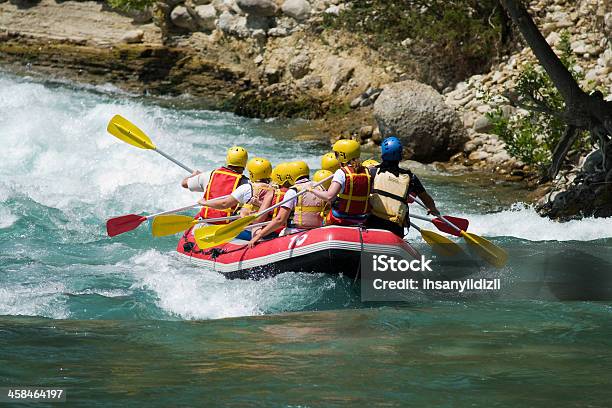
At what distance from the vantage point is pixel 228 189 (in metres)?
8.61

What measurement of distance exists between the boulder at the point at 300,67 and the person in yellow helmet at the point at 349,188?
11.0 meters

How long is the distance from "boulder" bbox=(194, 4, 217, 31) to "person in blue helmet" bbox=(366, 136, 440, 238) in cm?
1351

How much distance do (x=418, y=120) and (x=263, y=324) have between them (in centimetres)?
740

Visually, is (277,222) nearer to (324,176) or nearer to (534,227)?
(324,176)

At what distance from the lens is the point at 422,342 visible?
636cm

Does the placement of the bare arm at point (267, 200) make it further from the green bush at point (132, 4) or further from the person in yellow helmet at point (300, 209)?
the green bush at point (132, 4)

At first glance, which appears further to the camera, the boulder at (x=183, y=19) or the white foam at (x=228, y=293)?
the boulder at (x=183, y=19)

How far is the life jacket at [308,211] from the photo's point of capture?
8125 millimetres

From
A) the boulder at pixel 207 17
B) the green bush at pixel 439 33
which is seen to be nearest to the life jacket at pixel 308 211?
the green bush at pixel 439 33

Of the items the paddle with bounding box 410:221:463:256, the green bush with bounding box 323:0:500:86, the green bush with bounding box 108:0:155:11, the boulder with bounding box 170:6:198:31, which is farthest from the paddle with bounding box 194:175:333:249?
the green bush with bounding box 108:0:155:11

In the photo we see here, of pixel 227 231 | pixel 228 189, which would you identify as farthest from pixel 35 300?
pixel 228 189

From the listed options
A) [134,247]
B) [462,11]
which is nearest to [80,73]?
[462,11]

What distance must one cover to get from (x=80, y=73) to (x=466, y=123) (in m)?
8.75

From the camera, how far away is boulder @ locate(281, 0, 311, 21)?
64.6 feet
